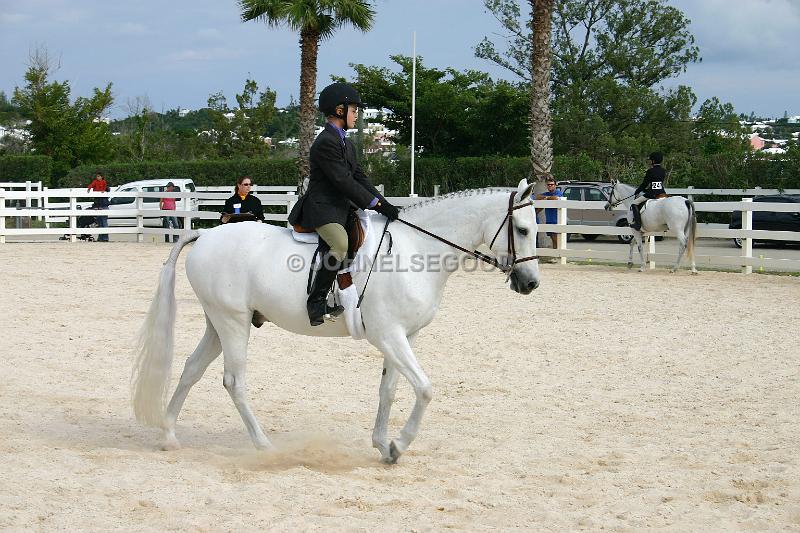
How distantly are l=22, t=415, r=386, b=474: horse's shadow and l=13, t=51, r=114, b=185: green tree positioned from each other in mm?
38801

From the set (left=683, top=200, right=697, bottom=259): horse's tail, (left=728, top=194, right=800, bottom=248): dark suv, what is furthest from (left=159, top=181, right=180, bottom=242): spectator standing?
(left=728, top=194, right=800, bottom=248): dark suv

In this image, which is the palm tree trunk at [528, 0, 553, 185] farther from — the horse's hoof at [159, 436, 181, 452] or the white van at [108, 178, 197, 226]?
the horse's hoof at [159, 436, 181, 452]

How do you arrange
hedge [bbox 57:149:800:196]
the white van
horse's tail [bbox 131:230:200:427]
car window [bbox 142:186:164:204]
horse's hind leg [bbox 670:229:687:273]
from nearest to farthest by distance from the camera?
horse's tail [bbox 131:230:200:427]
horse's hind leg [bbox 670:229:687:273]
the white van
hedge [bbox 57:149:800:196]
car window [bbox 142:186:164:204]

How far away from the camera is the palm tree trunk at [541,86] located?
2111 cm

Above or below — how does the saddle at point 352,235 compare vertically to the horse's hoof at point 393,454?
above

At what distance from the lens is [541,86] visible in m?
21.3

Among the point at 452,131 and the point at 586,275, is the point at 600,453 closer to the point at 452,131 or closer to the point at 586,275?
the point at 586,275

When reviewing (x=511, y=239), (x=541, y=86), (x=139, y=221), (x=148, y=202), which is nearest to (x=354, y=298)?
(x=511, y=239)

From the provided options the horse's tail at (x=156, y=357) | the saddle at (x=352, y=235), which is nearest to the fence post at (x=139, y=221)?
the horse's tail at (x=156, y=357)

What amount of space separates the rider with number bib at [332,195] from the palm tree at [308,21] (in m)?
19.4

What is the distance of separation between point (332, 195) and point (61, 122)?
40500 mm

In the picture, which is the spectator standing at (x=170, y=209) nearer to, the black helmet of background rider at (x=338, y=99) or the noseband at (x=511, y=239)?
the black helmet of background rider at (x=338, y=99)

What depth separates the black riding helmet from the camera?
6355mm

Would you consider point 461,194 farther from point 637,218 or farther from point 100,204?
point 100,204
